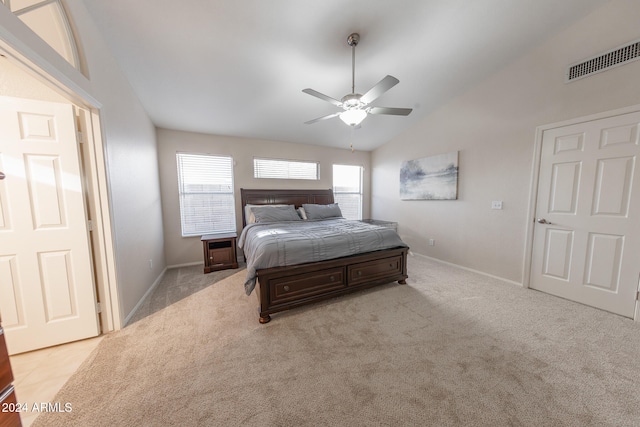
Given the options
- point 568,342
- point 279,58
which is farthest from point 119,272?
point 568,342

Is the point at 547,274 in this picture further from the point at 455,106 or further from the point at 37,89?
the point at 37,89

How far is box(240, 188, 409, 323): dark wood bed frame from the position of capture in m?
2.19

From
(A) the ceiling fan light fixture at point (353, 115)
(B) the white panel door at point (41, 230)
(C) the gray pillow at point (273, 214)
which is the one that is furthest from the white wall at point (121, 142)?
(A) the ceiling fan light fixture at point (353, 115)

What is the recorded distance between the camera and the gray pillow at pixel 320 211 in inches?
167

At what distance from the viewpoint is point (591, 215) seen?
2.39 m

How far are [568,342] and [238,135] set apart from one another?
5.06 meters

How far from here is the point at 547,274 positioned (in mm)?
2740

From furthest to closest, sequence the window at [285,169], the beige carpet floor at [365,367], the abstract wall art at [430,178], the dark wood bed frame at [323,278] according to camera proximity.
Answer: the window at [285,169] → the abstract wall art at [430,178] → the dark wood bed frame at [323,278] → the beige carpet floor at [365,367]

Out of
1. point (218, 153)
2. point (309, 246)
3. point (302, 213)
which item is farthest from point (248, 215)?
point (309, 246)

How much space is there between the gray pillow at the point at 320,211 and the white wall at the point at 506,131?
1.64 meters

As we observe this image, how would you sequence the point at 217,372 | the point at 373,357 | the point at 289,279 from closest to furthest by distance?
the point at 217,372, the point at 373,357, the point at 289,279

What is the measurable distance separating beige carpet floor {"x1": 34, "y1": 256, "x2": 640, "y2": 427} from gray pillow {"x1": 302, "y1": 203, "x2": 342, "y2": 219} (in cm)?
202

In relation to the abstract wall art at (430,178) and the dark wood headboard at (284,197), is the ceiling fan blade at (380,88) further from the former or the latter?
the dark wood headboard at (284,197)

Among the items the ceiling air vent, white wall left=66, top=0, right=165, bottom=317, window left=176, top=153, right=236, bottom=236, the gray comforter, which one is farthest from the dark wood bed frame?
the ceiling air vent
